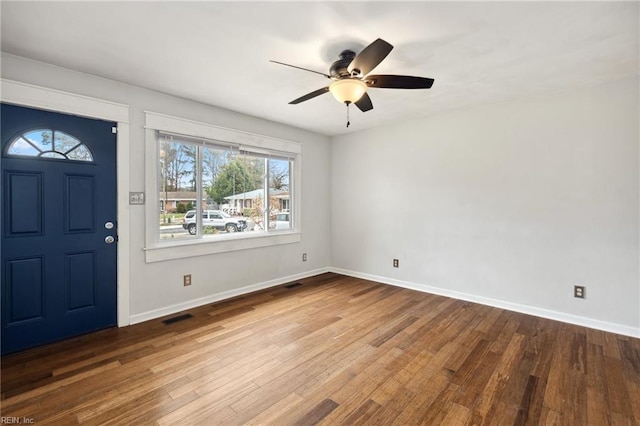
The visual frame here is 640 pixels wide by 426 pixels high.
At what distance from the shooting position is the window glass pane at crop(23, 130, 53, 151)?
253 centimetres

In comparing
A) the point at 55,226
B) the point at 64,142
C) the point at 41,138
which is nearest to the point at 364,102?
the point at 64,142

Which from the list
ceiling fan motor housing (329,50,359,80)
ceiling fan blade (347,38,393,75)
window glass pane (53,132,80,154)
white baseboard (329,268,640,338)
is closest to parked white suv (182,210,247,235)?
window glass pane (53,132,80,154)

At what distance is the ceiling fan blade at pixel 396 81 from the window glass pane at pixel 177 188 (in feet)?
7.64

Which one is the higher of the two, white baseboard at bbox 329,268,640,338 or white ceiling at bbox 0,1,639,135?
white ceiling at bbox 0,1,639,135

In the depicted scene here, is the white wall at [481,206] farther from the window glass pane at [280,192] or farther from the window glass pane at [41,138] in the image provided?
the window glass pane at [41,138]

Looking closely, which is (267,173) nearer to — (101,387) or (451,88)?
(451,88)

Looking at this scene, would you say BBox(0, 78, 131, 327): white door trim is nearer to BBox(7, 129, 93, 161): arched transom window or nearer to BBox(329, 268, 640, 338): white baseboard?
BBox(7, 129, 93, 161): arched transom window

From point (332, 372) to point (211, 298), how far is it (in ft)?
6.87

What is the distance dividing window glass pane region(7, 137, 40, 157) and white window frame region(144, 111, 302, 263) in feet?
2.85

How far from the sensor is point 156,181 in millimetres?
3221

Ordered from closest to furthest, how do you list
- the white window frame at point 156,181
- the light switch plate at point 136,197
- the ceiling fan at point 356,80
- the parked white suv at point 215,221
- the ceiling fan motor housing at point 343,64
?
the ceiling fan at point 356,80
the ceiling fan motor housing at point 343,64
the light switch plate at point 136,197
the white window frame at point 156,181
the parked white suv at point 215,221

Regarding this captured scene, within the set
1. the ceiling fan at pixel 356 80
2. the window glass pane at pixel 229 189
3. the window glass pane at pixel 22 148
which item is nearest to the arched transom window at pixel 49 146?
the window glass pane at pixel 22 148

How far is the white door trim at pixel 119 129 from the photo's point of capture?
2570mm

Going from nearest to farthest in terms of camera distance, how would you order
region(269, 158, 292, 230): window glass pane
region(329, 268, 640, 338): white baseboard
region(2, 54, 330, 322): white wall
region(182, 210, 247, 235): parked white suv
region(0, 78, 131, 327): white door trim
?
region(0, 78, 131, 327): white door trim < region(2, 54, 330, 322): white wall < region(329, 268, 640, 338): white baseboard < region(182, 210, 247, 235): parked white suv < region(269, 158, 292, 230): window glass pane
